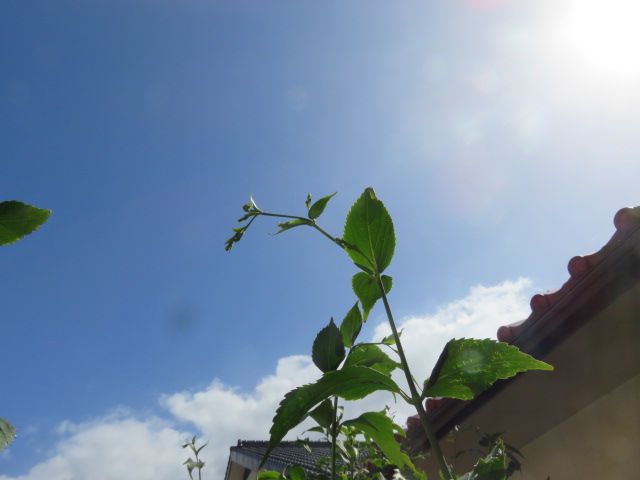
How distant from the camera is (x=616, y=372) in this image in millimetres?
3324

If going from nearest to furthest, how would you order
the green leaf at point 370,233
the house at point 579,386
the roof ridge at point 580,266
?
the green leaf at point 370,233, the roof ridge at point 580,266, the house at point 579,386

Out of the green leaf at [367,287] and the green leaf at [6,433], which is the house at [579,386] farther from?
the green leaf at [6,433]

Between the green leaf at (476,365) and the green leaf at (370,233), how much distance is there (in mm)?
188

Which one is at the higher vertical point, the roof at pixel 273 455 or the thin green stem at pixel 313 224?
the roof at pixel 273 455

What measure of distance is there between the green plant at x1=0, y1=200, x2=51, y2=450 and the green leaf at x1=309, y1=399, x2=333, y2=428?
736mm

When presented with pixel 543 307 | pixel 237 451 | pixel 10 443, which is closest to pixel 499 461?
pixel 10 443

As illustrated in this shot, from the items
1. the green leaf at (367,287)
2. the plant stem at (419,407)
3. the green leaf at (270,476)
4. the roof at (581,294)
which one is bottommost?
the plant stem at (419,407)

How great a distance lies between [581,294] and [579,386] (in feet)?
4.04

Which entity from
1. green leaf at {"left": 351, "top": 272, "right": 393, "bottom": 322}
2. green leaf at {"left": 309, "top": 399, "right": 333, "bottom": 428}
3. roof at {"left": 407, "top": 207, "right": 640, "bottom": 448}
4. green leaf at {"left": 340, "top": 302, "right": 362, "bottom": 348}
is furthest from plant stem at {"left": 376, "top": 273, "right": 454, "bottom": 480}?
roof at {"left": 407, "top": 207, "right": 640, "bottom": 448}

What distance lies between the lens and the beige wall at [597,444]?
11.4 feet

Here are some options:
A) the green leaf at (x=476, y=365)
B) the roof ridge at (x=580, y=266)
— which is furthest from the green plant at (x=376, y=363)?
the roof ridge at (x=580, y=266)

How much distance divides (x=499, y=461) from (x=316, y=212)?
495 millimetres

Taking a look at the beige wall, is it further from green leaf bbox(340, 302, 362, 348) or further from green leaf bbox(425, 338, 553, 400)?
green leaf bbox(425, 338, 553, 400)

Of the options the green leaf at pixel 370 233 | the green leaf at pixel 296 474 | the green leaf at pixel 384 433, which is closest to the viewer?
the green leaf at pixel 370 233
